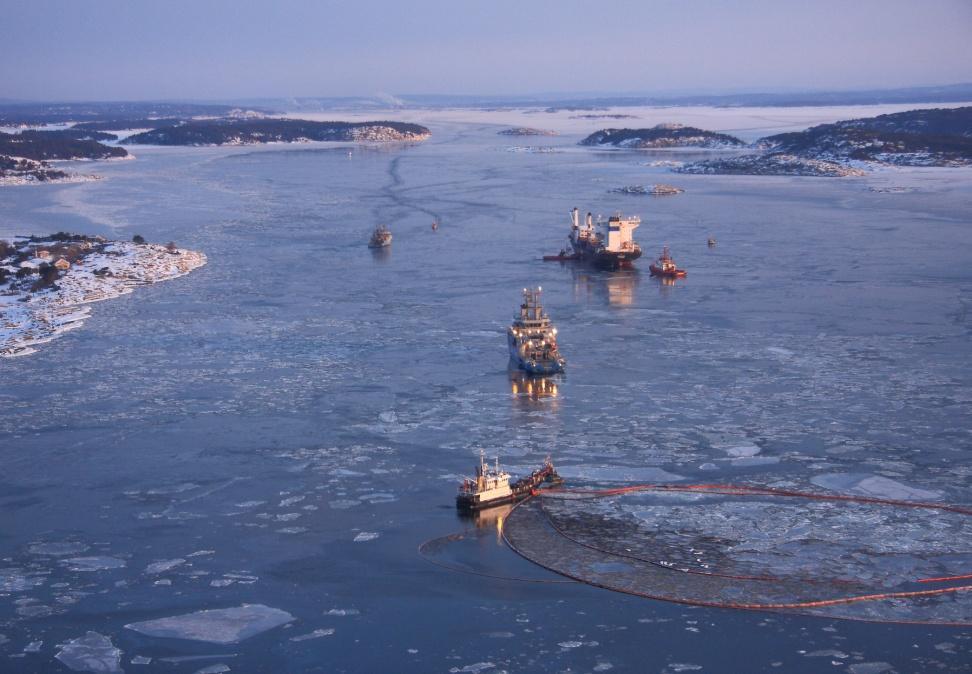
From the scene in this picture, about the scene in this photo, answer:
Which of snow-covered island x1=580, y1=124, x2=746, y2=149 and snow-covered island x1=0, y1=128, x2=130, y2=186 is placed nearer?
snow-covered island x1=0, y1=128, x2=130, y2=186

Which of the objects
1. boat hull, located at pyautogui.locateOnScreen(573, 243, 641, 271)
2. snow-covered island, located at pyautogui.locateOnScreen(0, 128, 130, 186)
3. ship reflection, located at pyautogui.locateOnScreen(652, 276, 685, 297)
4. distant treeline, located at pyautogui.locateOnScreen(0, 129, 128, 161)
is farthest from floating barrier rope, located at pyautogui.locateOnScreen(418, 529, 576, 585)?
distant treeline, located at pyautogui.locateOnScreen(0, 129, 128, 161)

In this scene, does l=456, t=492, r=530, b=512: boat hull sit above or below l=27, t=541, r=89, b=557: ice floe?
above

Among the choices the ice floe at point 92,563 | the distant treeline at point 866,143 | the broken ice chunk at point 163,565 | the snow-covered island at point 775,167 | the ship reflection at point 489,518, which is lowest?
the ice floe at point 92,563

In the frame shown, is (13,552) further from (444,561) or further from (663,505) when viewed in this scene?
(663,505)

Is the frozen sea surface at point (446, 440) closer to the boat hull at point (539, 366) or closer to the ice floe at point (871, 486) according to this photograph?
the ice floe at point (871, 486)

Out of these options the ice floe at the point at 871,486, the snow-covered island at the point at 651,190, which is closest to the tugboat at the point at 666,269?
the ice floe at the point at 871,486

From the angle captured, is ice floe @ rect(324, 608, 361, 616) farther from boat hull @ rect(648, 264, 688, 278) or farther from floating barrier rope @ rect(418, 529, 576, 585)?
boat hull @ rect(648, 264, 688, 278)

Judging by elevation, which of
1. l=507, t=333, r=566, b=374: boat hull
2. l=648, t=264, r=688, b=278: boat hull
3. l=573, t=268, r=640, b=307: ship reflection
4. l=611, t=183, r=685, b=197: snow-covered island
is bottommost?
l=507, t=333, r=566, b=374: boat hull
